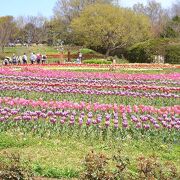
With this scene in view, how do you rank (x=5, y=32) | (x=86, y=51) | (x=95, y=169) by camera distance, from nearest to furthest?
(x=95, y=169) → (x=86, y=51) → (x=5, y=32)

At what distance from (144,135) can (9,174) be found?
4.83 m

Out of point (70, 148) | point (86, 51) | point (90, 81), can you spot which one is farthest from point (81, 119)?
point (86, 51)

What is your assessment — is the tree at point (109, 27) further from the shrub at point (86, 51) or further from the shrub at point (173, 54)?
the shrub at point (173, 54)

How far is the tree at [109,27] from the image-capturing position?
5709cm

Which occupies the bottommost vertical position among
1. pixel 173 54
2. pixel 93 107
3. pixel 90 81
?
pixel 93 107

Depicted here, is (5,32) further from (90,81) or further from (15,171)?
(15,171)

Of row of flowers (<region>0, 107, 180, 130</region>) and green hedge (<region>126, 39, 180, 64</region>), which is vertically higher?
green hedge (<region>126, 39, 180, 64</region>)

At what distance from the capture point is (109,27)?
56719 millimetres

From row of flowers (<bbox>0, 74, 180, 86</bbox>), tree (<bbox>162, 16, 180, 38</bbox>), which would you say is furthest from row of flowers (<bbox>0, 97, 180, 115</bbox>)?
tree (<bbox>162, 16, 180, 38</bbox>)

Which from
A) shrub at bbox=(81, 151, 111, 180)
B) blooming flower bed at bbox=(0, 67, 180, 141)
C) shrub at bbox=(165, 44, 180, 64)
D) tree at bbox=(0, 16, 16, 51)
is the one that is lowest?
blooming flower bed at bbox=(0, 67, 180, 141)

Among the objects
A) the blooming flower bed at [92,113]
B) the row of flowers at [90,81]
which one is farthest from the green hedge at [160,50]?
the blooming flower bed at [92,113]

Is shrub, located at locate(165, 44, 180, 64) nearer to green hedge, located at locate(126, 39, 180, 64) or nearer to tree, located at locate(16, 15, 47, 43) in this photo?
green hedge, located at locate(126, 39, 180, 64)

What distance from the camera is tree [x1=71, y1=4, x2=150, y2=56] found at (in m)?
57.1

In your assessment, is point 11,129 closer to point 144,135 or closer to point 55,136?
point 55,136
